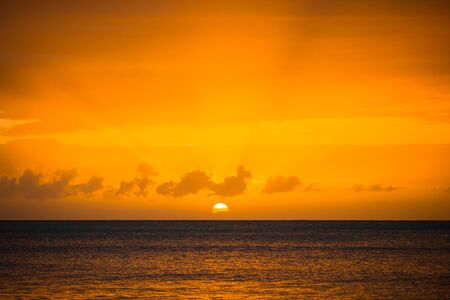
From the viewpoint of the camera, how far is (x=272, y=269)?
67875 mm

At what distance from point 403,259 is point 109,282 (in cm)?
4033

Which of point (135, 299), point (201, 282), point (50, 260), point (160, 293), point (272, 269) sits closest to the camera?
point (135, 299)

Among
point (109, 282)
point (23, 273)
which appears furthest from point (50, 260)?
Result: point (109, 282)

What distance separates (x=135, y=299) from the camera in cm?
4666

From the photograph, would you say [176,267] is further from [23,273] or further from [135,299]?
[135,299]

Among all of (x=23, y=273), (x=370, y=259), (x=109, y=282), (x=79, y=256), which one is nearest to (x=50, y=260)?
(x=79, y=256)

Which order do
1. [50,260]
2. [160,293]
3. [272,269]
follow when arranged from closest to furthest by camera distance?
[160,293] → [272,269] → [50,260]

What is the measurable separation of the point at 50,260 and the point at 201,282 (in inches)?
1164

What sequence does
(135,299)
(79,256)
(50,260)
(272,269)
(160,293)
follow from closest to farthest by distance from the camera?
(135,299)
(160,293)
(272,269)
(50,260)
(79,256)

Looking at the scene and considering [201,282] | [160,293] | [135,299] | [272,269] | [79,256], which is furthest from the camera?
→ [79,256]

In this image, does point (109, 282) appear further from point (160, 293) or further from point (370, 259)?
point (370, 259)

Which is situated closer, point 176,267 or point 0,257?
point 176,267

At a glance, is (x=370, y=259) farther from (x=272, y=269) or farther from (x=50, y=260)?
(x=50, y=260)

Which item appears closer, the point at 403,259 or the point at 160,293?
the point at 160,293
